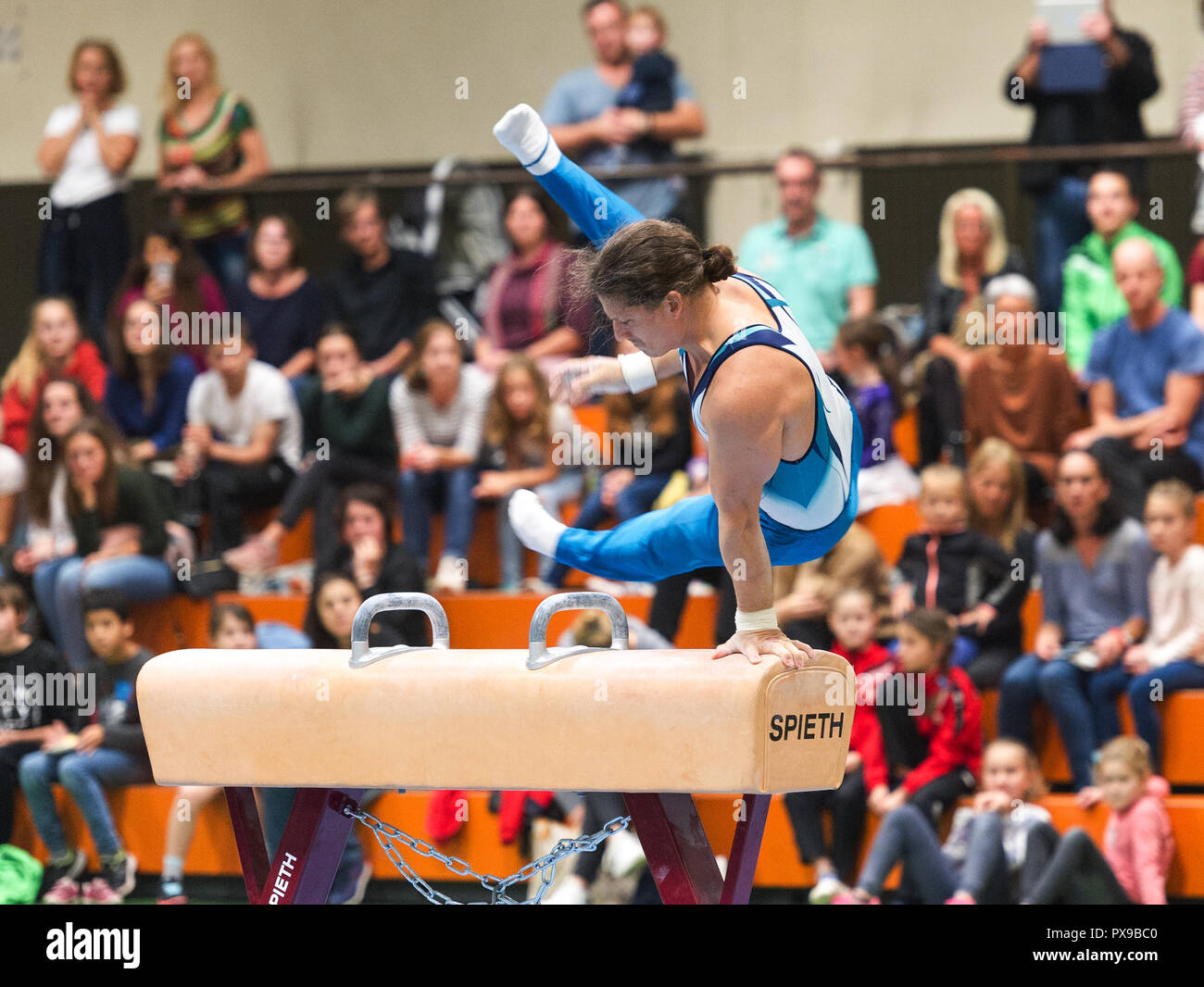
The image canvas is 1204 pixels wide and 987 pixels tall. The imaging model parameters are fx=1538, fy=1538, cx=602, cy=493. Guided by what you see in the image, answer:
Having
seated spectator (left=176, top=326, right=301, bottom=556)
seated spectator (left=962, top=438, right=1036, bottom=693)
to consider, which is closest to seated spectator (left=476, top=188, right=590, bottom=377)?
seated spectator (left=176, top=326, right=301, bottom=556)

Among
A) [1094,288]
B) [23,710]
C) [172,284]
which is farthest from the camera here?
[172,284]

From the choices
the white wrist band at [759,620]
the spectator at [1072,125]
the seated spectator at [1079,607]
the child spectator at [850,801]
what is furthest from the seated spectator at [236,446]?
the white wrist band at [759,620]

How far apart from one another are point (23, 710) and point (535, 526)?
10.7 feet

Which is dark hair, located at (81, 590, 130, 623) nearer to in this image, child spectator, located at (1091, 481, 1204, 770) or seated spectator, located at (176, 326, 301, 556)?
seated spectator, located at (176, 326, 301, 556)

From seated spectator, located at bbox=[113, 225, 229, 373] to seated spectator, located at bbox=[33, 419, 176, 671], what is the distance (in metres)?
0.77

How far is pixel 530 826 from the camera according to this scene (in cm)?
580

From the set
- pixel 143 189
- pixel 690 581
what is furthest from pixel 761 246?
pixel 143 189

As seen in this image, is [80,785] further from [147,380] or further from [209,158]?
[209,158]

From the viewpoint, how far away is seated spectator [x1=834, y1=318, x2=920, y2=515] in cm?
636

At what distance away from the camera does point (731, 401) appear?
3.16m

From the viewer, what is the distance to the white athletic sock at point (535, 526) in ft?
12.5

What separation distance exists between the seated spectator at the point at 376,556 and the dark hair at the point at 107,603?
0.88 m

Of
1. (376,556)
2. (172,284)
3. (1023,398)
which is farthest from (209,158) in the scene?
(1023,398)

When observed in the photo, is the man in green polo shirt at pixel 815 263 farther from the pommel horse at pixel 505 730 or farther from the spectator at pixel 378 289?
the pommel horse at pixel 505 730
